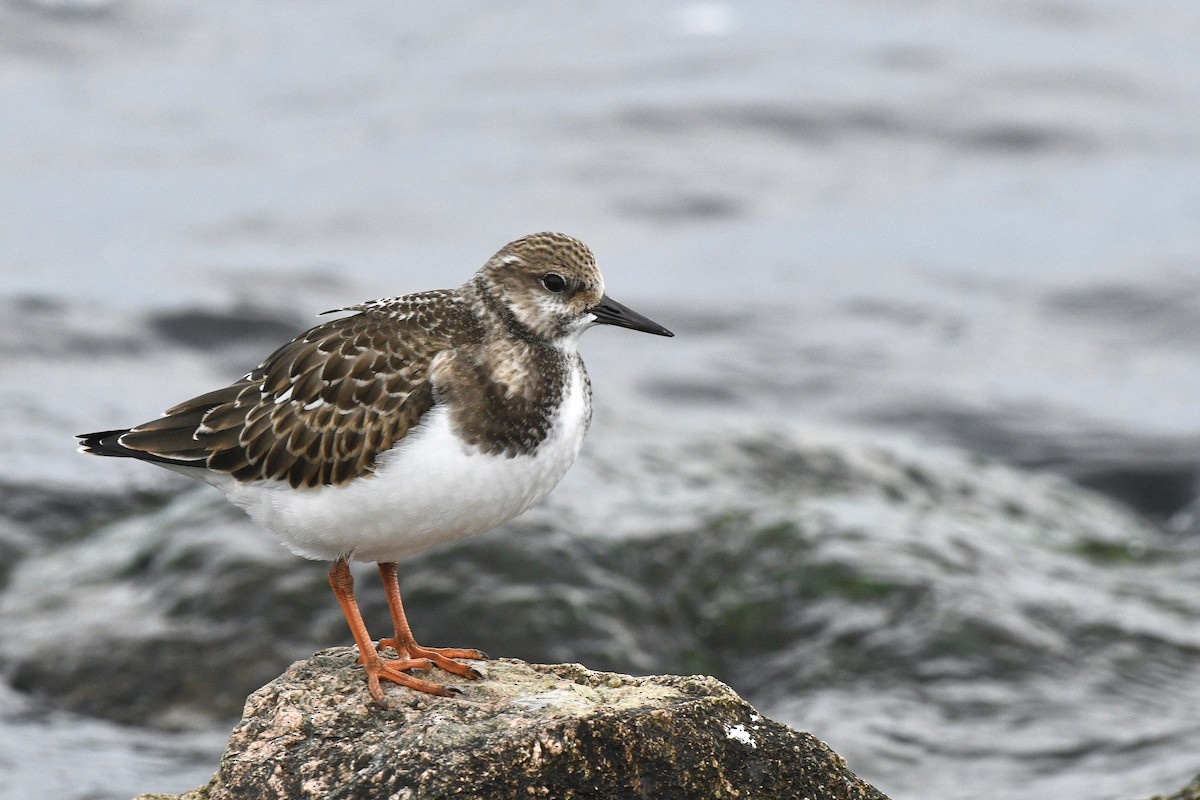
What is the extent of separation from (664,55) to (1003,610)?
1722 centimetres

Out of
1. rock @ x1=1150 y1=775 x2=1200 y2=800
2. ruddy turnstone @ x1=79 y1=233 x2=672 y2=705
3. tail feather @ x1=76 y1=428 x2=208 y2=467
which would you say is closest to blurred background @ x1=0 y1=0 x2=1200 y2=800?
rock @ x1=1150 y1=775 x2=1200 y2=800

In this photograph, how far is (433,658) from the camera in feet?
18.7

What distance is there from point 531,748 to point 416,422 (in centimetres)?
134

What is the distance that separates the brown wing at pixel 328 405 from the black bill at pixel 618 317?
52 centimetres

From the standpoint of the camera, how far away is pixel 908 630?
9.88 m

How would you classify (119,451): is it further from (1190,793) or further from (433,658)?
(1190,793)

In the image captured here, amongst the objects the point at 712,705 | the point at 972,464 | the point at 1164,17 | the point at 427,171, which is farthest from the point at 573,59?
the point at 712,705

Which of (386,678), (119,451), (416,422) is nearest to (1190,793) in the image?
(386,678)

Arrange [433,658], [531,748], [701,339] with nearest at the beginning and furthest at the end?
[531,748] < [433,658] < [701,339]

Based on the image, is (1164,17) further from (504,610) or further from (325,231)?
(504,610)

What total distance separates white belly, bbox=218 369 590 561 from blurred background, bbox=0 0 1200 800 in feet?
11.8

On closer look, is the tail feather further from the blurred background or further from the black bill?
the blurred background

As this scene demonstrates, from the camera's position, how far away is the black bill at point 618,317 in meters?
5.93

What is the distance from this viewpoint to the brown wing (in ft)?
18.5
